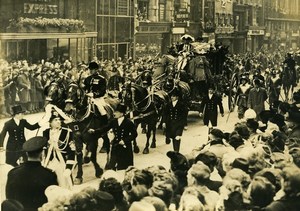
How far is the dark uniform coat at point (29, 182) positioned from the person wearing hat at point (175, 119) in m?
1.85

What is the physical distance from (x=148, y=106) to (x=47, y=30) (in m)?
1.80

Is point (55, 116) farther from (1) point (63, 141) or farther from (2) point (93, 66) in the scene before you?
(2) point (93, 66)

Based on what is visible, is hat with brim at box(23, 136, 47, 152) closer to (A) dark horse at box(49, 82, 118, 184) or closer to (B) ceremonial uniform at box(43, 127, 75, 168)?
(B) ceremonial uniform at box(43, 127, 75, 168)

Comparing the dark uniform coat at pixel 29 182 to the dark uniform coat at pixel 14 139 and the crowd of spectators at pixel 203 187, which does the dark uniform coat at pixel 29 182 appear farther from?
the dark uniform coat at pixel 14 139

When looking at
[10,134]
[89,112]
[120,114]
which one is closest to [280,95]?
[120,114]

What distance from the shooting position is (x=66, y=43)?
5.29m

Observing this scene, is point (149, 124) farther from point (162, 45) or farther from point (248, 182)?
point (248, 182)

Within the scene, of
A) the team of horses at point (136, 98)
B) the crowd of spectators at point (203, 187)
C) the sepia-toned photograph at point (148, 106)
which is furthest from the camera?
the team of horses at point (136, 98)

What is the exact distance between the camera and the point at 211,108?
6395mm

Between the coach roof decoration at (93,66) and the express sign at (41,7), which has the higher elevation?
the express sign at (41,7)

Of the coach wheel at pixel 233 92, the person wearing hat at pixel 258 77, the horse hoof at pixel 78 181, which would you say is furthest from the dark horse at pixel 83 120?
the person wearing hat at pixel 258 77

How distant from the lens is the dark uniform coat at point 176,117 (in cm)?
585

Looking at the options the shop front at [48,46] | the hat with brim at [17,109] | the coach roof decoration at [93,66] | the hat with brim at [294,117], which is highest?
the shop front at [48,46]

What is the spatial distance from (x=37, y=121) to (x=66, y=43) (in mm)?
967
